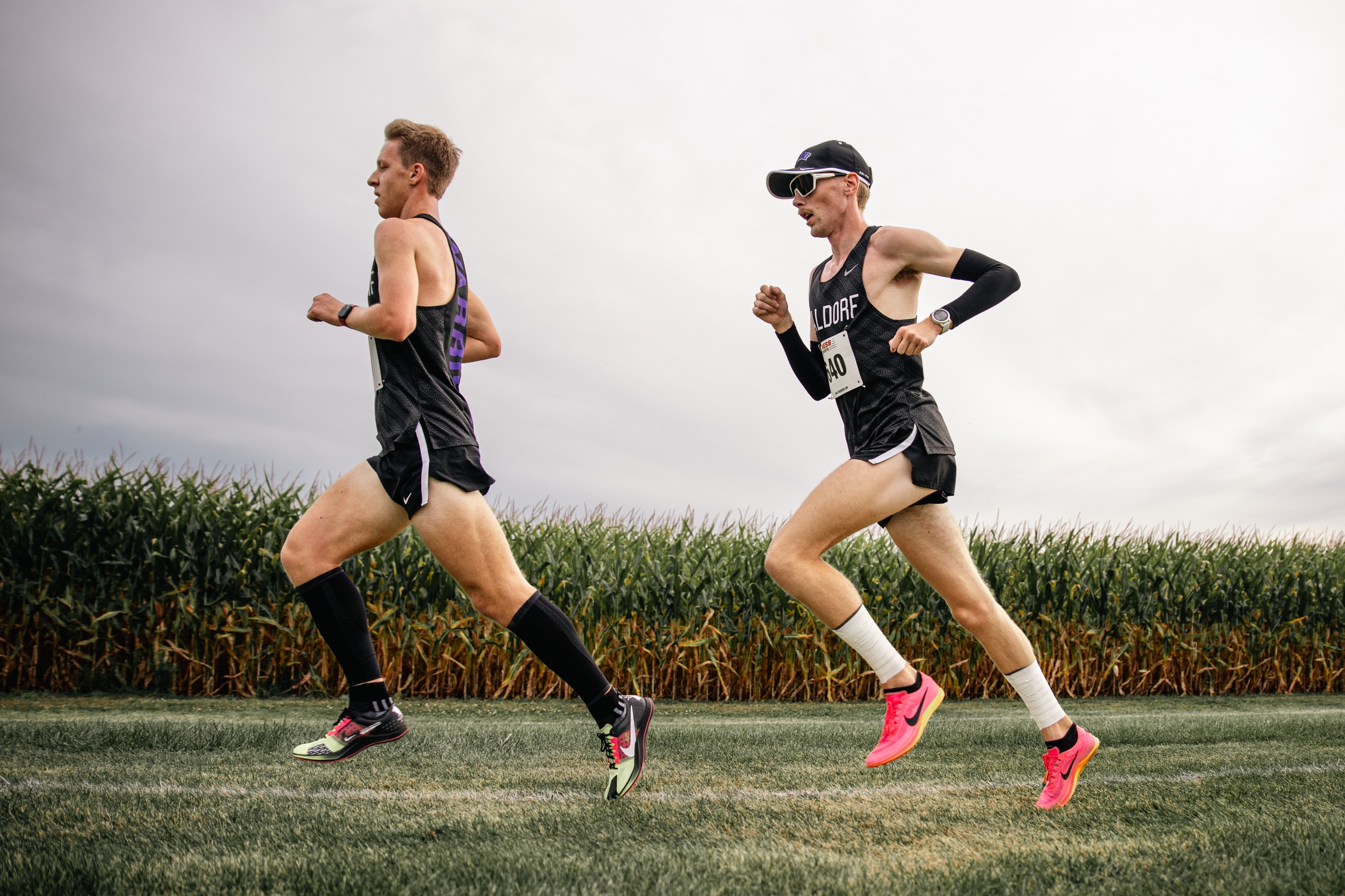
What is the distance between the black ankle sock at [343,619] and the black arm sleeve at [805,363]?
7.14 feet

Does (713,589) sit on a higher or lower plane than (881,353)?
lower

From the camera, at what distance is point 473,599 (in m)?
3.74

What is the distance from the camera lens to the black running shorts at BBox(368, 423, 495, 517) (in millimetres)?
3490

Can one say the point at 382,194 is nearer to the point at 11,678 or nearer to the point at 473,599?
the point at 473,599

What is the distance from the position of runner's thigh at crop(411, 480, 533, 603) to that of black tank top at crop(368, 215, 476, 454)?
0.20 metres

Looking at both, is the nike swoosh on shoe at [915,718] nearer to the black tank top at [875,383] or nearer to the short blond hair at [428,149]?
the black tank top at [875,383]

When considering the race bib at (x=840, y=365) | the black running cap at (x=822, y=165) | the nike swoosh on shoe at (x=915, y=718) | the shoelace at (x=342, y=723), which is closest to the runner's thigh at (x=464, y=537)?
the shoelace at (x=342, y=723)

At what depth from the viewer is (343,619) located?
3.85 metres

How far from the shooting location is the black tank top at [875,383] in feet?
12.3

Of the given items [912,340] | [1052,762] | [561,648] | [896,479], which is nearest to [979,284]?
[912,340]

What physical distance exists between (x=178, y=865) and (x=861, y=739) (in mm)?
4767

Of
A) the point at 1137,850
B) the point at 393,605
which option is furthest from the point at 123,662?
the point at 1137,850

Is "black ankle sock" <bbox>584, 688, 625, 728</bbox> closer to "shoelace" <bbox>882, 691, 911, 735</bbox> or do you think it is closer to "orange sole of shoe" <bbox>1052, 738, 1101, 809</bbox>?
"shoelace" <bbox>882, 691, 911, 735</bbox>

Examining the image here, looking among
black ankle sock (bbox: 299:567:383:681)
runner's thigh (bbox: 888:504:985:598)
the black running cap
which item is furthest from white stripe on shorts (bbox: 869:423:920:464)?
black ankle sock (bbox: 299:567:383:681)
